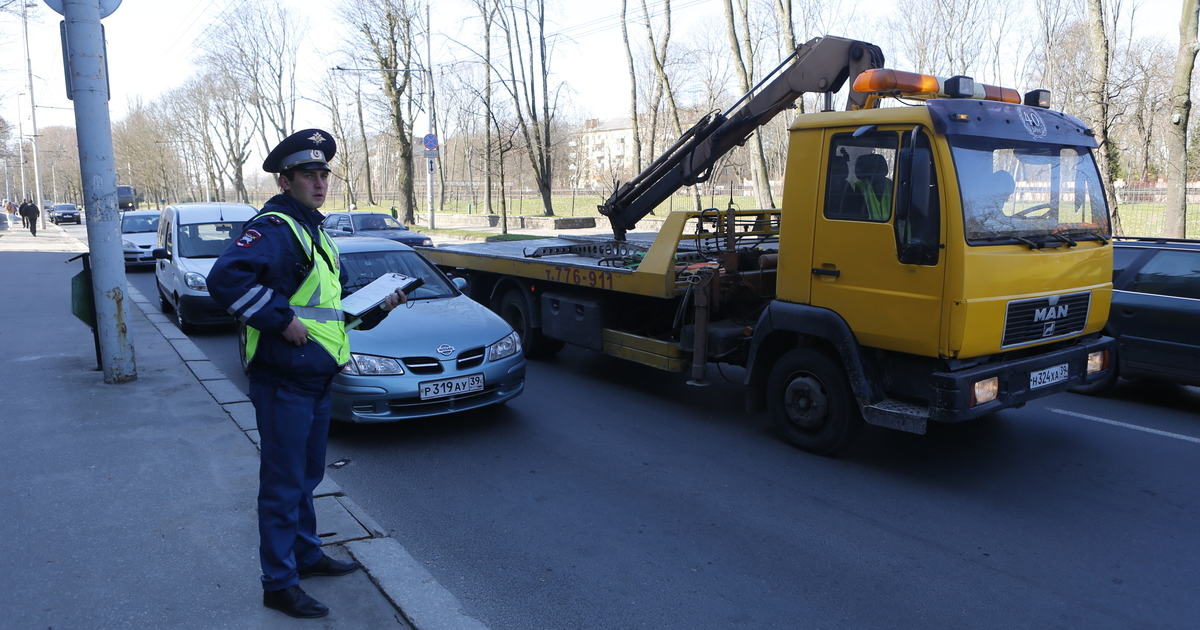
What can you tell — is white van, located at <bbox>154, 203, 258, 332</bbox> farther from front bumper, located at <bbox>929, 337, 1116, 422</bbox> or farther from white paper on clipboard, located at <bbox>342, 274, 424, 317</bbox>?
front bumper, located at <bbox>929, 337, 1116, 422</bbox>

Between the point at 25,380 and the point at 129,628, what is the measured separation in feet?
17.3

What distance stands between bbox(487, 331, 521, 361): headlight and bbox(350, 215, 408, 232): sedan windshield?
1672cm

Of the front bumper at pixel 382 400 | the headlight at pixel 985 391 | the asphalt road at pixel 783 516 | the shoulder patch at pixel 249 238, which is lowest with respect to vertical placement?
the asphalt road at pixel 783 516

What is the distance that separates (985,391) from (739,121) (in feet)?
11.9

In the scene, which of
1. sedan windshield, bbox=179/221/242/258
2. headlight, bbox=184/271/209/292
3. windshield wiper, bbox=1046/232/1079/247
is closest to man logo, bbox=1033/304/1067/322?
windshield wiper, bbox=1046/232/1079/247

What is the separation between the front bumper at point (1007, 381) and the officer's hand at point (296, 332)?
144 inches

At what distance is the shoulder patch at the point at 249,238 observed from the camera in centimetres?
302

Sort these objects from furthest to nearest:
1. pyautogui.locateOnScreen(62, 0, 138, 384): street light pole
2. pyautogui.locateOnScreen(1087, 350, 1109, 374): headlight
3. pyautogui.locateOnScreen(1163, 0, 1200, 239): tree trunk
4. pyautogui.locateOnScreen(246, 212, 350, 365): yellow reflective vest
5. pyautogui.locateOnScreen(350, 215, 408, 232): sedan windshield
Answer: pyautogui.locateOnScreen(350, 215, 408, 232): sedan windshield, pyautogui.locateOnScreen(1163, 0, 1200, 239): tree trunk, pyautogui.locateOnScreen(62, 0, 138, 384): street light pole, pyautogui.locateOnScreen(1087, 350, 1109, 374): headlight, pyautogui.locateOnScreen(246, 212, 350, 365): yellow reflective vest

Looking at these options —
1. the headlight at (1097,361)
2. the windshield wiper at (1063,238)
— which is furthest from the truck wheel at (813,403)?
the headlight at (1097,361)

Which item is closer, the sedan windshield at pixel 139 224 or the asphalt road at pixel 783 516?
the asphalt road at pixel 783 516

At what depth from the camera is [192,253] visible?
1110 cm

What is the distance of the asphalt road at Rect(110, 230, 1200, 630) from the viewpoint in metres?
3.57

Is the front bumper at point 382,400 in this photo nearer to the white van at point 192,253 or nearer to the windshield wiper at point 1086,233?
the windshield wiper at point 1086,233

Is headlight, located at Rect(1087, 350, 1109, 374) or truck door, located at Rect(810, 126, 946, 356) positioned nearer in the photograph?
truck door, located at Rect(810, 126, 946, 356)
